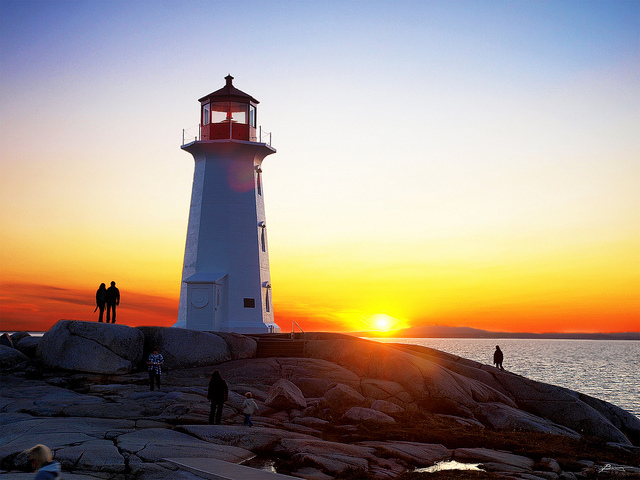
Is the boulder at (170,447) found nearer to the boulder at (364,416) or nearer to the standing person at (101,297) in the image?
the boulder at (364,416)

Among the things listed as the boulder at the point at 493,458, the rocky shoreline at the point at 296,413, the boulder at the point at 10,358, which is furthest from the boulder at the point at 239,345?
the boulder at the point at 493,458

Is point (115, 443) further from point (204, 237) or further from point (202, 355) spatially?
point (204, 237)

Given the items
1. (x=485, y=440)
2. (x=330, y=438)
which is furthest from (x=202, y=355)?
(x=485, y=440)

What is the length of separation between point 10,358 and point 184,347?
6.72 meters

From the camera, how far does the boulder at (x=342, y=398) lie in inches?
861

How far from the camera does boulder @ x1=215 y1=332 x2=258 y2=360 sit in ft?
92.4

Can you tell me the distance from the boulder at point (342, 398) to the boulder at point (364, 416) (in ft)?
3.57

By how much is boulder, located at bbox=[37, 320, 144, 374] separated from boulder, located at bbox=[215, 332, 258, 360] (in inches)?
162

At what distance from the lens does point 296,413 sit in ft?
66.5

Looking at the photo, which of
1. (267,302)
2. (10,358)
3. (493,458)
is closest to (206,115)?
(267,302)

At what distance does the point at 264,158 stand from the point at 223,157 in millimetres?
2512

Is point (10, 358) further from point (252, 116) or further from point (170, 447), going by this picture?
point (252, 116)
